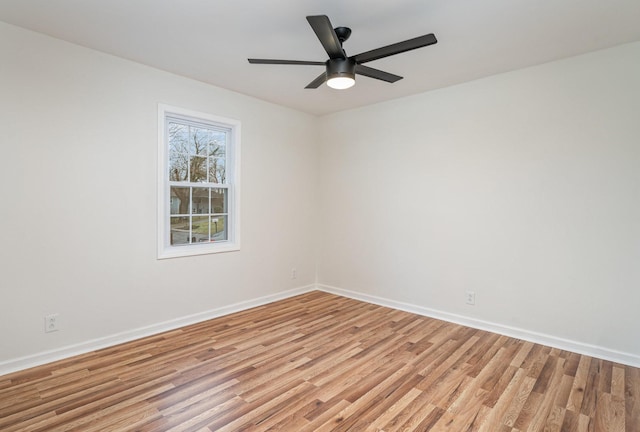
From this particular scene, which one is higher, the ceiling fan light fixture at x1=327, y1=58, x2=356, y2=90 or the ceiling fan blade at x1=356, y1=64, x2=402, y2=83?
the ceiling fan blade at x1=356, y1=64, x2=402, y2=83

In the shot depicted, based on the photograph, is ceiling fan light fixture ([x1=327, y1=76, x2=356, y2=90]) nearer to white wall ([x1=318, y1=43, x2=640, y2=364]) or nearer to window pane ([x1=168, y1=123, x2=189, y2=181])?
white wall ([x1=318, y1=43, x2=640, y2=364])

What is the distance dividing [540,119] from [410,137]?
135 cm

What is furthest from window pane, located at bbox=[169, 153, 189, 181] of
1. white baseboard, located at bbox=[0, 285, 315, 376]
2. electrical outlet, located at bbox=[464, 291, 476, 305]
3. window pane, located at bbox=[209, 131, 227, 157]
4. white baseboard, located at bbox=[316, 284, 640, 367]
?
electrical outlet, located at bbox=[464, 291, 476, 305]

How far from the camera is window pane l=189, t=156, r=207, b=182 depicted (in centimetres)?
383

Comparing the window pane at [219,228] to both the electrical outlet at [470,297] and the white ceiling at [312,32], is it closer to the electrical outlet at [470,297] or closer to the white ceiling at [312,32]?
the white ceiling at [312,32]

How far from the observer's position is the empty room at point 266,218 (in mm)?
2305

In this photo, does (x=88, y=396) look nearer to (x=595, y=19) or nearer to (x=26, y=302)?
(x=26, y=302)

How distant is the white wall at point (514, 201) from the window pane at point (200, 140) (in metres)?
1.89

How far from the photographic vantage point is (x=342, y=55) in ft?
7.68

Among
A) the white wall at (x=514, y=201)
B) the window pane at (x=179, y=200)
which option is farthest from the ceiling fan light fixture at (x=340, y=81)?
the window pane at (x=179, y=200)

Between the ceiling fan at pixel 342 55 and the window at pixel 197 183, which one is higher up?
the ceiling fan at pixel 342 55

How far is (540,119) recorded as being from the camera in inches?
128

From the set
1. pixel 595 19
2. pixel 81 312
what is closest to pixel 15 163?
pixel 81 312

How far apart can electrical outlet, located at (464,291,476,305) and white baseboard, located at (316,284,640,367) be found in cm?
18
